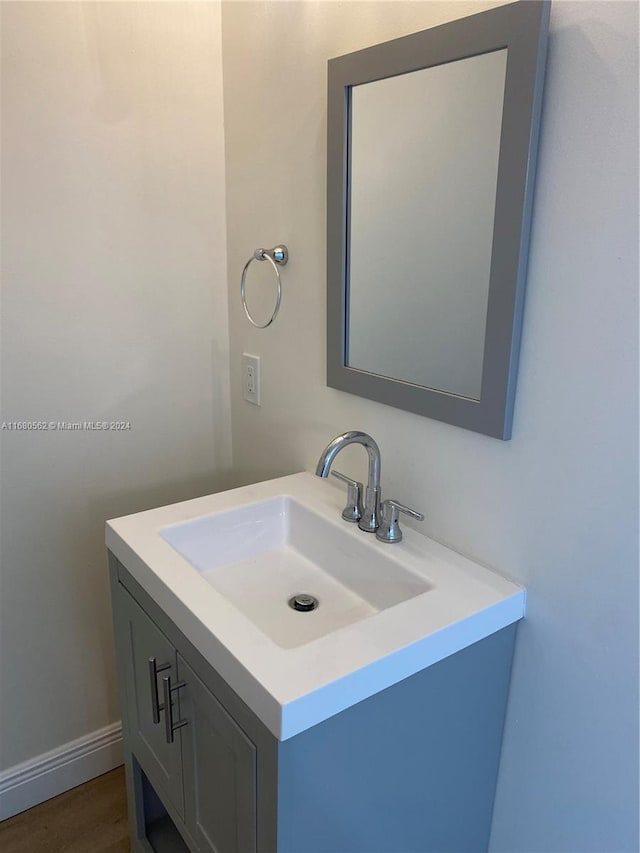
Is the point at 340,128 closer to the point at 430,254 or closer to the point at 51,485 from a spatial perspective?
the point at 430,254

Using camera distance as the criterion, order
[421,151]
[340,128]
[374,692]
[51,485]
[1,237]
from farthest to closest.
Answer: [51,485]
[1,237]
[340,128]
[421,151]
[374,692]

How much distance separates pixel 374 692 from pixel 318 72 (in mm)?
1158

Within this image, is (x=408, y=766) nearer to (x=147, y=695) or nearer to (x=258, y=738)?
(x=258, y=738)

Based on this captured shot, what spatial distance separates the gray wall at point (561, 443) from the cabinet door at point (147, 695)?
0.53 metres

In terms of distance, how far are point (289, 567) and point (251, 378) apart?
57 cm

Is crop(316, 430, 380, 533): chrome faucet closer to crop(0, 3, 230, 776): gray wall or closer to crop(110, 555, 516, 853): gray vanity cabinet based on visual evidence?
crop(110, 555, 516, 853): gray vanity cabinet

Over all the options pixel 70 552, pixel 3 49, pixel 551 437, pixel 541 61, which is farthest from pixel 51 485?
pixel 541 61

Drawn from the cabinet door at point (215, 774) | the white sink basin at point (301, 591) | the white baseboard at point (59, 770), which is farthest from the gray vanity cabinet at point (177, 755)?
the white baseboard at point (59, 770)

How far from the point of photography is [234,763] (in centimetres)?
92

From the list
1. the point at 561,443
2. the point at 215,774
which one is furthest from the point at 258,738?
the point at 561,443

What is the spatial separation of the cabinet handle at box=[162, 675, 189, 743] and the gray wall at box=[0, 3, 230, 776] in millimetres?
642

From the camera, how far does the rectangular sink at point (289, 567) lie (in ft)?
3.63

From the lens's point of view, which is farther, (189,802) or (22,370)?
(22,370)

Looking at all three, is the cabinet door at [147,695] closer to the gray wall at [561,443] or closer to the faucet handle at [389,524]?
the faucet handle at [389,524]
